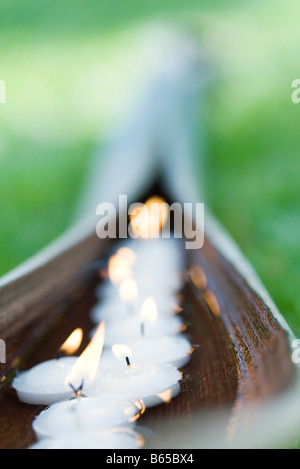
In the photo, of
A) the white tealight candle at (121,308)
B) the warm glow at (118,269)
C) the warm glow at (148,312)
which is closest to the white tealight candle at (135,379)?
the warm glow at (148,312)

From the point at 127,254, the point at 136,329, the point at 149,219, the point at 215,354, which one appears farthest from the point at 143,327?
the point at 149,219

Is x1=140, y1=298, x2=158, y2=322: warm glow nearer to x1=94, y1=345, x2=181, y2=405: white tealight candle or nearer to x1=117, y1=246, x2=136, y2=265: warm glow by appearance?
x1=94, y1=345, x2=181, y2=405: white tealight candle

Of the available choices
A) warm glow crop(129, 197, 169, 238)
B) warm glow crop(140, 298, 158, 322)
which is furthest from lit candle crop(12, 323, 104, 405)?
warm glow crop(129, 197, 169, 238)

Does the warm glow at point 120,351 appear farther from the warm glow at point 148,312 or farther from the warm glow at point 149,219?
the warm glow at point 149,219

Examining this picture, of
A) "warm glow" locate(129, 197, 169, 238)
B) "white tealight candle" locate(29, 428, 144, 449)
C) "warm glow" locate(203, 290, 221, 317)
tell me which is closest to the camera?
"white tealight candle" locate(29, 428, 144, 449)

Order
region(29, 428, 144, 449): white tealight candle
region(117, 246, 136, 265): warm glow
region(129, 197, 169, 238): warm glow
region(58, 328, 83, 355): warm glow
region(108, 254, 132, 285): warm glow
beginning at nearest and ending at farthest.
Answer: region(29, 428, 144, 449): white tealight candle, region(58, 328, 83, 355): warm glow, region(108, 254, 132, 285): warm glow, region(117, 246, 136, 265): warm glow, region(129, 197, 169, 238): warm glow
